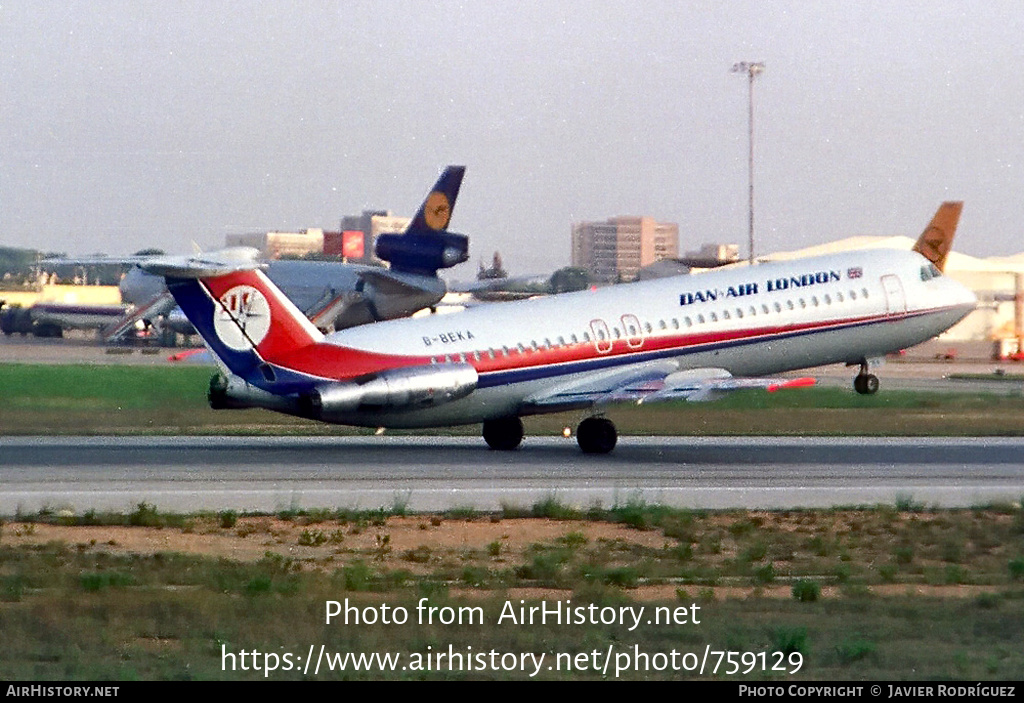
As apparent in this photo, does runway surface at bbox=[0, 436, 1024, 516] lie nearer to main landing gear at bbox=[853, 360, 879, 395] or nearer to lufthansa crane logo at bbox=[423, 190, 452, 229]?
main landing gear at bbox=[853, 360, 879, 395]

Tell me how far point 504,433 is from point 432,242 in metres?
47.6

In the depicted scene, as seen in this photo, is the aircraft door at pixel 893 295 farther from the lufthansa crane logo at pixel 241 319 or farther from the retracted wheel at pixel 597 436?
the lufthansa crane logo at pixel 241 319

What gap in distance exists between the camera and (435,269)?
268ft

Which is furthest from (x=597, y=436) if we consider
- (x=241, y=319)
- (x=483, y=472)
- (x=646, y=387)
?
(x=241, y=319)

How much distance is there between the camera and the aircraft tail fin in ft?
147

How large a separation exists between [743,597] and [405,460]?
1580 centimetres

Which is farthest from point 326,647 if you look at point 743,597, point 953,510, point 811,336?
point 811,336

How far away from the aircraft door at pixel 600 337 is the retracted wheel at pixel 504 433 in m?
2.52

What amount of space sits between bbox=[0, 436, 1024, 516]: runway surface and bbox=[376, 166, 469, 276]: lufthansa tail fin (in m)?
43.7

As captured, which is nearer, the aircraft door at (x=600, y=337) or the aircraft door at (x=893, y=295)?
the aircraft door at (x=600, y=337)

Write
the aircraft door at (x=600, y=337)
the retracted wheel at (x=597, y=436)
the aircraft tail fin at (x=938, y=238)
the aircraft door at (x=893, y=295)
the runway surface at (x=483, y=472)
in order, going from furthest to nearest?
the aircraft tail fin at (x=938, y=238) → the aircraft door at (x=893, y=295) → the aircraft door at (x=600, y=337) → the retracted wheel at (x=597, y=436) → the runway surface at (x=483, y=472)

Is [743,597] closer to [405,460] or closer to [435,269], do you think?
[405,460]

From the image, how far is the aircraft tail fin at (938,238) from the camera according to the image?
147 feet

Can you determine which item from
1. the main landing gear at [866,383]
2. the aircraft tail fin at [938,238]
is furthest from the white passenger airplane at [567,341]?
the aircraft tail fin at [938,238]
